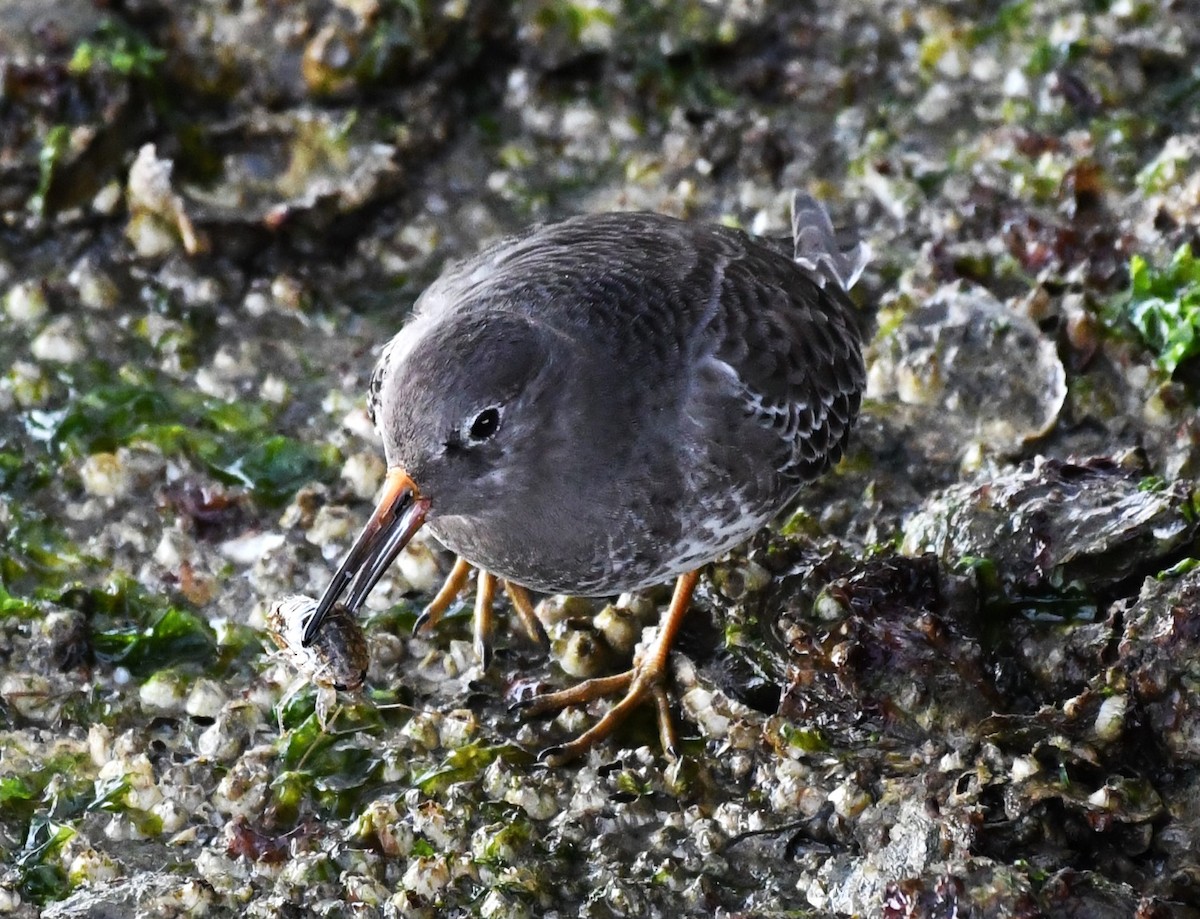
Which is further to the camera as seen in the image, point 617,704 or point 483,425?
point 617,704

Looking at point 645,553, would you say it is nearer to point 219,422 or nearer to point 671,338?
point 671,338

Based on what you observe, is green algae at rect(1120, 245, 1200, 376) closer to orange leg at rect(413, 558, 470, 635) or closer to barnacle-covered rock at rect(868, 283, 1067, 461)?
barnacle-covered rock at rect(868, 283, 1067, 461)

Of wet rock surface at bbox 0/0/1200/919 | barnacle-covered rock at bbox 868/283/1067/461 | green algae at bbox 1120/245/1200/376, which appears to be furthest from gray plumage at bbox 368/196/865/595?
green algae at bbox 1120/245/1200/376

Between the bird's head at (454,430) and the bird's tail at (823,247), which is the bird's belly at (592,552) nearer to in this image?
the bird's head at (454,430)

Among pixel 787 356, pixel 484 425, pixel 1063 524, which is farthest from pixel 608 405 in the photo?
pixel 1063 524

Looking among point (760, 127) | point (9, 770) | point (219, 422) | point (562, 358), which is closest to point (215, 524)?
point (219, 422)

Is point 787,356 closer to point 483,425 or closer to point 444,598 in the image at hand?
point 483,425
